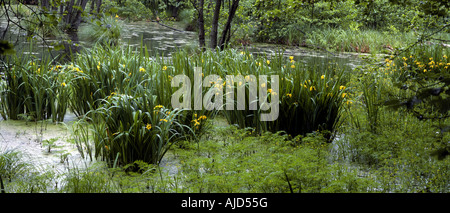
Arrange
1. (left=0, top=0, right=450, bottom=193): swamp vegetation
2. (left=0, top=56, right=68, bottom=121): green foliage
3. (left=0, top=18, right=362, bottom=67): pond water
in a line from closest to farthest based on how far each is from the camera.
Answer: (left=0, top=0, right=450, bottom=193): swamp vegetation, (left=0, top=56, right=68, bottom=121): green foliage, (left=0, top=18, right=362, bottom=67): pond water

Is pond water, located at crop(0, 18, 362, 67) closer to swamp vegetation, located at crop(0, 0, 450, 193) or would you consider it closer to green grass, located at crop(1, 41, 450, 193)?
green grass, located at crop(1, 41, 450, 193)

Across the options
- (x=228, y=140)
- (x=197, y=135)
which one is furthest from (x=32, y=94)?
(x=228, y=140)

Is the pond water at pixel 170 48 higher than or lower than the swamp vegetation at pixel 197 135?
higher

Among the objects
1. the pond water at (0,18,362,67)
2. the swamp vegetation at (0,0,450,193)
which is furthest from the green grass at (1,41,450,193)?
the pond water at (0,18,362,67)

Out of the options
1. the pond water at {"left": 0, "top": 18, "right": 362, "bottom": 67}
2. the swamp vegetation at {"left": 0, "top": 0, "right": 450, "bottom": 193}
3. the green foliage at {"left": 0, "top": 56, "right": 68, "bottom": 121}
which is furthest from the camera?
the pond water at {"left": 0, "top": 18, "right": 362, "bottom": 67}

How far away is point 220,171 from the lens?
3.22 meters

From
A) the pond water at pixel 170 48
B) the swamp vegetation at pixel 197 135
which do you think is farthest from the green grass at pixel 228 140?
the pond water at pixel 170 48

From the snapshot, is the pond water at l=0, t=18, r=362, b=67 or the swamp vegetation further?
the pond water at l=0, t=18, r=362, b=67

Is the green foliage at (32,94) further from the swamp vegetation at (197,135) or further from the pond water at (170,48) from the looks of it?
the pond water at (170,48)

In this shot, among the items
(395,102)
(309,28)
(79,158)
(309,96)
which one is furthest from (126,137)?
(309,28)

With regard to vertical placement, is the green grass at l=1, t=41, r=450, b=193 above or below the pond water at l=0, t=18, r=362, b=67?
below

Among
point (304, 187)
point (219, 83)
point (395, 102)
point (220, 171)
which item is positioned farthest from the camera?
point (219, 83)
